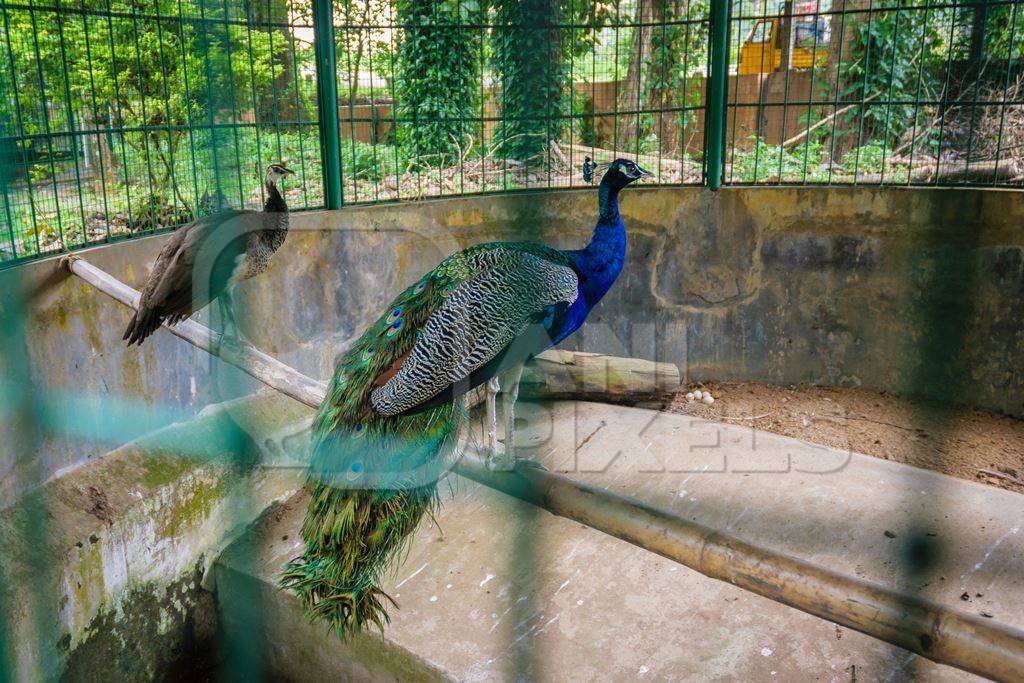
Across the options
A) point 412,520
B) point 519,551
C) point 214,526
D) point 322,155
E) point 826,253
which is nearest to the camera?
point 412,520

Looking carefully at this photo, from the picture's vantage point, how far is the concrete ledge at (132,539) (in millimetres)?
2818

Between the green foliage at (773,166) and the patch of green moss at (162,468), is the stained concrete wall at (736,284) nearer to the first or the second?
the patch of green moss at (162,468)

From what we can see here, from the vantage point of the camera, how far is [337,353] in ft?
15.9

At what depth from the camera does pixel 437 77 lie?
5180mm

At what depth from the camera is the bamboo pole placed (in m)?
1.35

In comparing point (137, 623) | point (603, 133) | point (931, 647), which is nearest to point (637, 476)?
point (137, 623)

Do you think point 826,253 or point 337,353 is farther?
point 826,253

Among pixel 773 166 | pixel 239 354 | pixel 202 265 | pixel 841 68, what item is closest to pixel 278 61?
pixel 202 265

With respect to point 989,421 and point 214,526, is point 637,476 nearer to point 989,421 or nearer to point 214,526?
point 214,526

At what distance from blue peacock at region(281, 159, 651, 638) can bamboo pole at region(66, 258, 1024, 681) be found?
432 mm

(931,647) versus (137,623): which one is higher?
(931,647)

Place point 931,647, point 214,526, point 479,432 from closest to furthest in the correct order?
point 931,647 < point 214,526 < point 479,432

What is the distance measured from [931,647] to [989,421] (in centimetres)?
402

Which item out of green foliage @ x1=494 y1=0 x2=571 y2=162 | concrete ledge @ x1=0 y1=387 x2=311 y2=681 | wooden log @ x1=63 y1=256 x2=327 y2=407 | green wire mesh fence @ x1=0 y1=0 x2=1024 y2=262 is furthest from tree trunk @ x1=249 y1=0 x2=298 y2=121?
concrete ledge @ x1=0 y1=387 x2=311 y2=681
